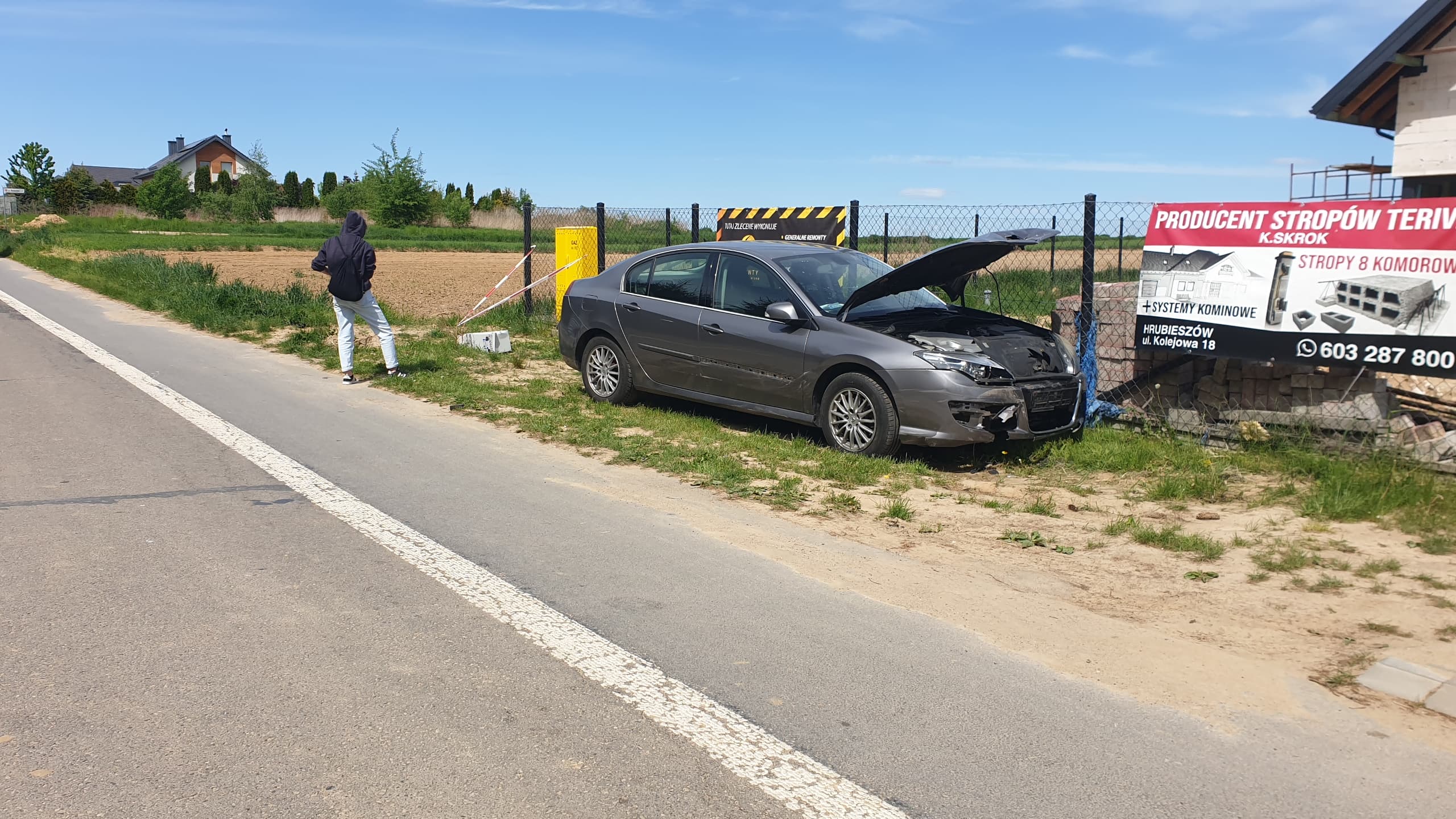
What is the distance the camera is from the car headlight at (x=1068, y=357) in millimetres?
8711

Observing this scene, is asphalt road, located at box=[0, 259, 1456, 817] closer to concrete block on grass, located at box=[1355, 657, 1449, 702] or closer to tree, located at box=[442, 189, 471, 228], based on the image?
concrete block on grass, located at box=[1355, 657, 1449, 702]

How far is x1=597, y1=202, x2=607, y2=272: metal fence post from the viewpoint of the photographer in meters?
16.3

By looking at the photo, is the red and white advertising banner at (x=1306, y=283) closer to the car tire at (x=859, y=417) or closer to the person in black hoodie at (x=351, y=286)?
the car tire at (x=859, y=417)

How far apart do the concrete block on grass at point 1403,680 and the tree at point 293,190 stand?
88.5m

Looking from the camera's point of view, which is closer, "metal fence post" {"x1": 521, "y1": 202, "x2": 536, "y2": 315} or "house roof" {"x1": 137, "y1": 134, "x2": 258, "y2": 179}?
"metal fence post" {"x1": 521, "y1": 202, "x2": 536, "y2": 315}

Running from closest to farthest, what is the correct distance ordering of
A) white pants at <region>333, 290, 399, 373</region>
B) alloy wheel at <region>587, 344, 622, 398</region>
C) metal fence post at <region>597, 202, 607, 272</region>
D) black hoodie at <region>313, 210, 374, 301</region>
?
1. alloy wheel at <region>587, 344, 622, 398</region>
2. black hoodie at <region>313, 210, 374, 301</region>
3. white pants at <region>333, 290, 399, 373</region>
4. metal fence post at <region>597, 202, 607, 272</region>

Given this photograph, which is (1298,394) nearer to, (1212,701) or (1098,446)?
(1098,446)

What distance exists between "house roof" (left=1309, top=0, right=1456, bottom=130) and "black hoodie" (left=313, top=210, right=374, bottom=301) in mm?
16455

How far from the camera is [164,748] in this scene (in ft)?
11.9

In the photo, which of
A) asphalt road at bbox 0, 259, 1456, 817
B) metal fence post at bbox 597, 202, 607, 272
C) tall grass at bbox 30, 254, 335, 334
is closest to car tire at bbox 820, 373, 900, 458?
asphalt road at bbox 0, 259, 1456, 817

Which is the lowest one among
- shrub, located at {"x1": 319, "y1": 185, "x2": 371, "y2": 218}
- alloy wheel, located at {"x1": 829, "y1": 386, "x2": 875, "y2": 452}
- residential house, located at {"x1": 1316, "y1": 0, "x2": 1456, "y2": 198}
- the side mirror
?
alloy wheel, located at {"x1": 829, "y1": 386, "x2": 875, "y2": 452}

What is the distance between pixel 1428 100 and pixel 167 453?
65.2 feet

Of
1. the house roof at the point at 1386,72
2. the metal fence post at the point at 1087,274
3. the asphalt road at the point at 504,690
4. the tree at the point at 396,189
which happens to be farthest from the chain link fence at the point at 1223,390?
the tree at the point at 396,189

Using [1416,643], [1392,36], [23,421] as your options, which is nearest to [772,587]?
[1416,643]
